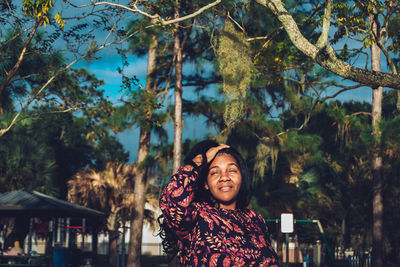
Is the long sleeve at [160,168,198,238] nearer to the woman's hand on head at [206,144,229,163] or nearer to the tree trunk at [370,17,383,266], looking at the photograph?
the woman's hand on head at [206,144,229,163]

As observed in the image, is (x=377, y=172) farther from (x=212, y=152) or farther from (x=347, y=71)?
(x=212, y=152)

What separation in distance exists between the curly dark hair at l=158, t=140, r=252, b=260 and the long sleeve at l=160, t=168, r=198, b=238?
14cm

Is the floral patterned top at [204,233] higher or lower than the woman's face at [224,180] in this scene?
lower

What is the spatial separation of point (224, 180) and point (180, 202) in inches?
13.5

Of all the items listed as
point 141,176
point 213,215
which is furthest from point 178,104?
point 213,215

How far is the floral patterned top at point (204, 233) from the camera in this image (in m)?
2.55

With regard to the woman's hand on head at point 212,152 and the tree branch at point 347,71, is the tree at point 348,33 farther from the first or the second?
the woman's hand on head at point 212,152

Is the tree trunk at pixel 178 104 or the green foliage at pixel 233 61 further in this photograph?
the tree trunk at pixel 178 104

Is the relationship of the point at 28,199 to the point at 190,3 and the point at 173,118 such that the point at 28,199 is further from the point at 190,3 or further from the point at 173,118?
the point at 190,3

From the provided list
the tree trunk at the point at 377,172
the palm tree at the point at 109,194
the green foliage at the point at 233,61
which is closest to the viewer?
the green foliage at the point at 233,61

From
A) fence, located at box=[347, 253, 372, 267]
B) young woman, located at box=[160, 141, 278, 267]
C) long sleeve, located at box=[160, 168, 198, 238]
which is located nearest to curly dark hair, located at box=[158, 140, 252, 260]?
young woman, located at box=[160, 141, 278, 267]

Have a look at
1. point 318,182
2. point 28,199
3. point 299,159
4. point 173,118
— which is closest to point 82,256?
point 28,199

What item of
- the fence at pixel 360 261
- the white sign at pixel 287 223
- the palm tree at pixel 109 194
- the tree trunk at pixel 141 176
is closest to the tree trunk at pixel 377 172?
the fence at pixel 360 261

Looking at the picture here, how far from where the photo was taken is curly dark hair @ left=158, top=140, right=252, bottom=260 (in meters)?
2.79
